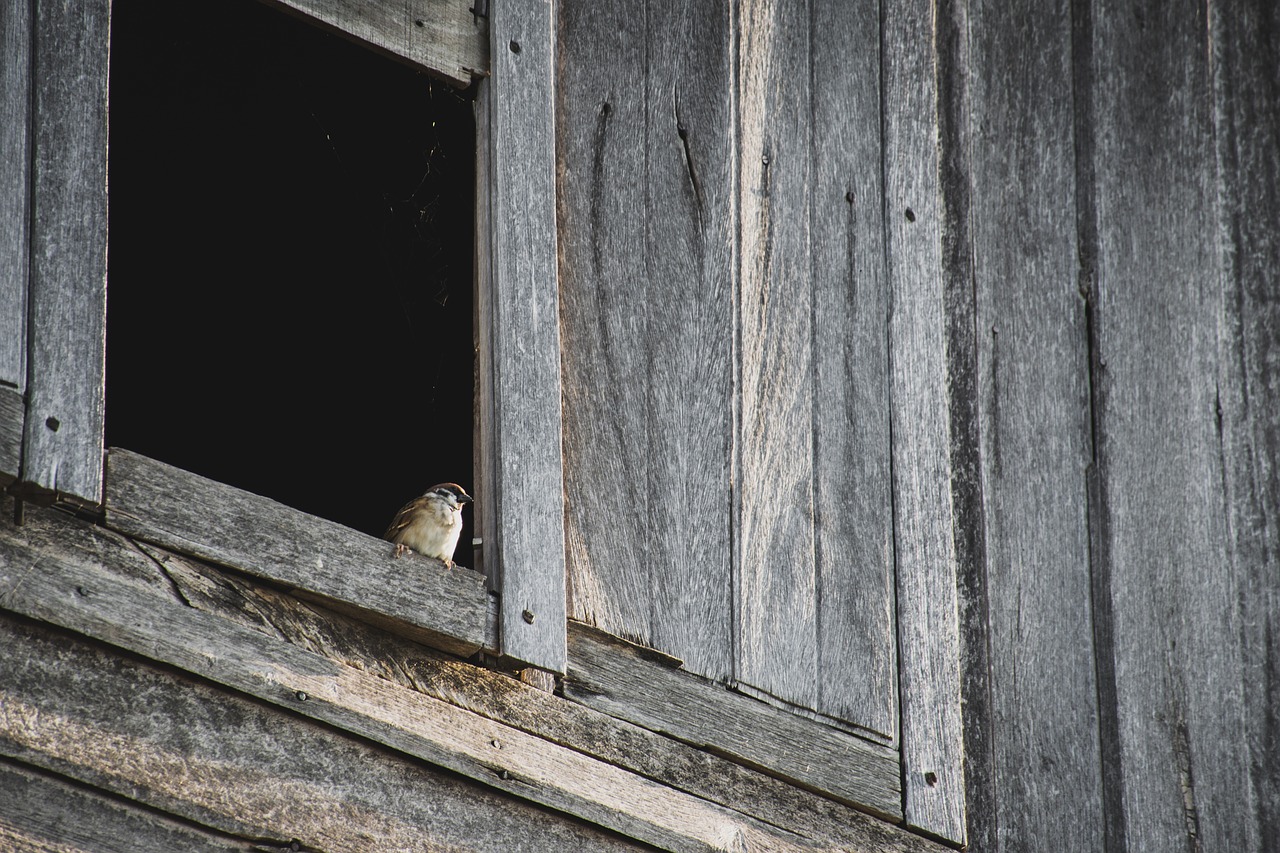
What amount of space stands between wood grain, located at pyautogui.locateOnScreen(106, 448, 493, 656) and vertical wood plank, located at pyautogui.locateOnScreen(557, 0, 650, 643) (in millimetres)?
353

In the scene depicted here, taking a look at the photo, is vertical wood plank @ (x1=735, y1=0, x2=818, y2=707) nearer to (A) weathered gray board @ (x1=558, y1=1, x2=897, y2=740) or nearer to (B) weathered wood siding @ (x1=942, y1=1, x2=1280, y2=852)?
(A) weathered gray board @ (x1=558, y1=1, x2=897, y2=740)

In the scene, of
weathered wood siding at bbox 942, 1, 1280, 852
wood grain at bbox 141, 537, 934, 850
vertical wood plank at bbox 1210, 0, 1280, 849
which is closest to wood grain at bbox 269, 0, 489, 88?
wood grain at bbox 141, 537, 934, 850

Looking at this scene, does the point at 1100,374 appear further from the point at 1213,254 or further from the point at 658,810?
the point at 658,810

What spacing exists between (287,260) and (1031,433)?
2569mm

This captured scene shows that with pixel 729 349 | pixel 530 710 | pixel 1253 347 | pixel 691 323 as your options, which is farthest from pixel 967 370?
pixel 530 710

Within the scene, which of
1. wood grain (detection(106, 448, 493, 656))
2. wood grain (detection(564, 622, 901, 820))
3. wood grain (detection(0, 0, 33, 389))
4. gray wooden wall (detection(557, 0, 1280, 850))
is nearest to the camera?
wood grain (detection(0, 0, 33, 389))

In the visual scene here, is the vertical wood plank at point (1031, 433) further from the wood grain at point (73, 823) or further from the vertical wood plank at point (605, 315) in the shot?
the wood grain at point (73, 823)

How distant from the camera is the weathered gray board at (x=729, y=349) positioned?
11.2 feet

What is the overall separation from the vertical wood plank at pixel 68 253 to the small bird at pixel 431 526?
89 cm

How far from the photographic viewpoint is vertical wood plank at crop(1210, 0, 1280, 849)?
14.4 ft

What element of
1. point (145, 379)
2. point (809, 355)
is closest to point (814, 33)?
point (809, 355)

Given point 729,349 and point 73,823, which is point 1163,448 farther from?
point 73,823

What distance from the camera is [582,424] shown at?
3381 mm

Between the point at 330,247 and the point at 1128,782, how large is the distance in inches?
119
